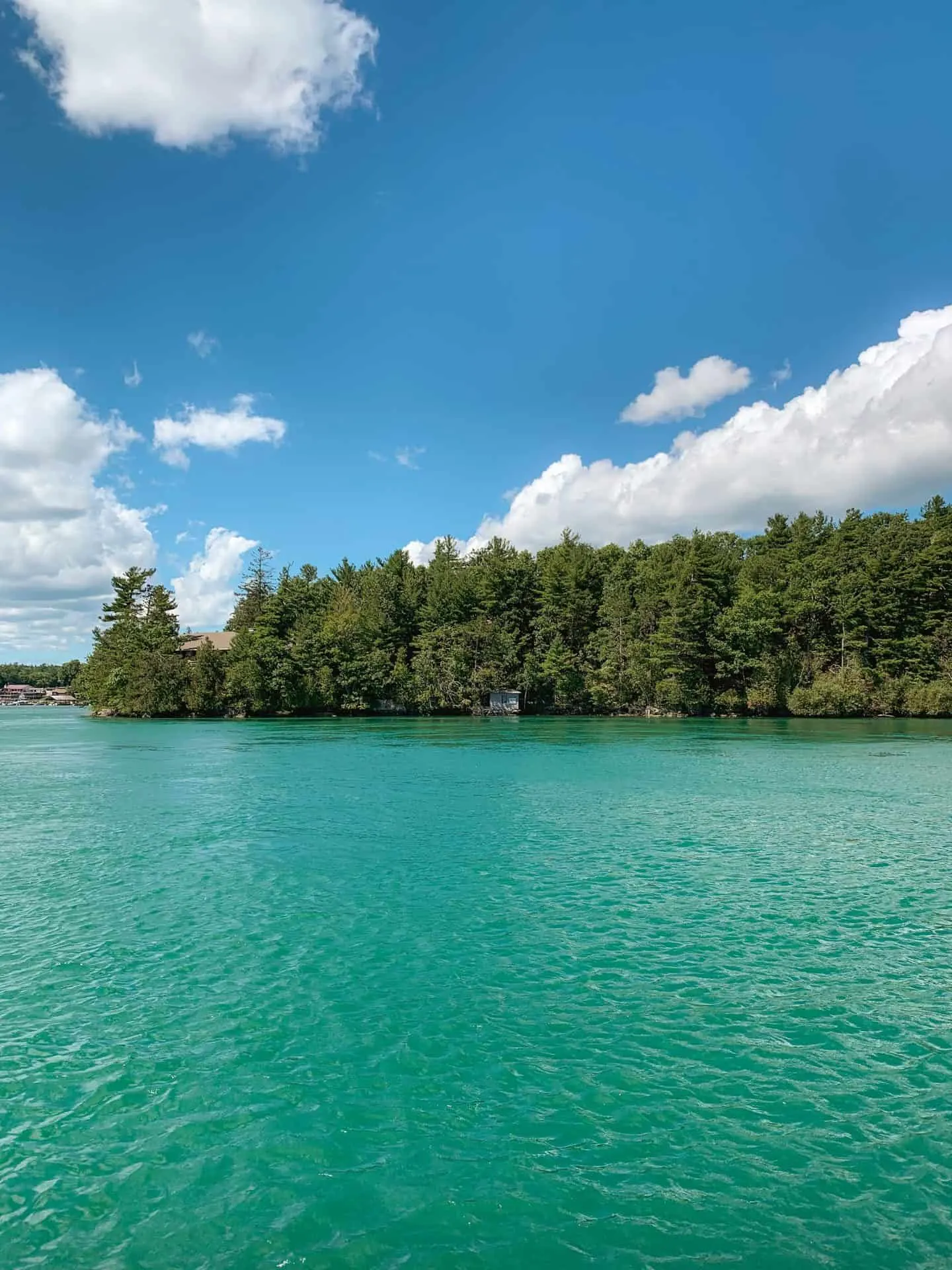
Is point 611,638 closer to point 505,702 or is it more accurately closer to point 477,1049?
point 505,702

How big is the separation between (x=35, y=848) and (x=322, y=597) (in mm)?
84275

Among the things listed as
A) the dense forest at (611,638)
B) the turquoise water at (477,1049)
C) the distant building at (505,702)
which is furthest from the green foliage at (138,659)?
the turquoise water at (477,1049)

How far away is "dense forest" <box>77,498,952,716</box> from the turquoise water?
6677cm

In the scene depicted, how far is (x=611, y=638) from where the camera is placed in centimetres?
9125

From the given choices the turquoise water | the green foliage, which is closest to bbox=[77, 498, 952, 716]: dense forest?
the green foliage

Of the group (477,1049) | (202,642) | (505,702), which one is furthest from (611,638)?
(477,1049)

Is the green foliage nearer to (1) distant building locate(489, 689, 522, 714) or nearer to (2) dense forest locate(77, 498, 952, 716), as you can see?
(2) dense forest locate(77, 498, 952, 716)

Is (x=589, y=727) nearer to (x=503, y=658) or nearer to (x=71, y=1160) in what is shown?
(x=503, y=658)

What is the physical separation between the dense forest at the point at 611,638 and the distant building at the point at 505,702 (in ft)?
3.81

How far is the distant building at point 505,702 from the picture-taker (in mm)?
92375

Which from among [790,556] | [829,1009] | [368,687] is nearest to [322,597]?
[368,687]

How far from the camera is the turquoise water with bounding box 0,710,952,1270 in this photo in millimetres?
5945

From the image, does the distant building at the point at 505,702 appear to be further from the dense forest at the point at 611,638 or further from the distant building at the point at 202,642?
the distant building at the point at 202,642

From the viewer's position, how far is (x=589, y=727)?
70.4m
